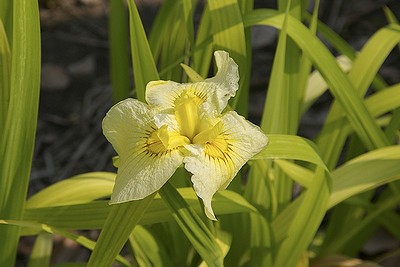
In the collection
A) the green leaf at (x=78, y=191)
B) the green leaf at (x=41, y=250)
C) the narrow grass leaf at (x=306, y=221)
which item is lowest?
the narrow grass leaf at (x=306, y=221)

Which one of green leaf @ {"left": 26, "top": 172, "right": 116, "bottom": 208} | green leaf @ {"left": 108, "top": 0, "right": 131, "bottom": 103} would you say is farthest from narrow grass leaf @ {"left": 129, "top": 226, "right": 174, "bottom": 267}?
green leaf @ {"left": 108, "top": 0, "right": 131, "bottom": 103}

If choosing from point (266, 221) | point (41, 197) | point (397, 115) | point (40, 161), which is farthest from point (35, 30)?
point (40, 161)

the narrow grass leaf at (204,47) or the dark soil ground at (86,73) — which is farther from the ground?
the dark soil ground at (86,73)

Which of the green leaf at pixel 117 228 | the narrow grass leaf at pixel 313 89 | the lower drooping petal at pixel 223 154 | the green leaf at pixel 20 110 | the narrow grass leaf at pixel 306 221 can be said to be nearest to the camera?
the lower drooping petal at pixel 223 154

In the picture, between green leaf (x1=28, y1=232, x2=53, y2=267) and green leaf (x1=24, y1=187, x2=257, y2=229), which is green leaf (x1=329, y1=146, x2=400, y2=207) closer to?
green leaf (x1=24, y1=187, x2=257, y2=229)

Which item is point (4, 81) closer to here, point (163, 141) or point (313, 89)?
point (163, 141)

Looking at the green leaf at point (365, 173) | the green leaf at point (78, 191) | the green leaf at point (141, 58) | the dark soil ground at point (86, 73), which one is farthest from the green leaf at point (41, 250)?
the dark soil ground at point (86, 73)

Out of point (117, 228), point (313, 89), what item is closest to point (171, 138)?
point (117, 228)

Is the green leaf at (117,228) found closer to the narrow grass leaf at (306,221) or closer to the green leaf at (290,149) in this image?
the green leaf at (290,149)
